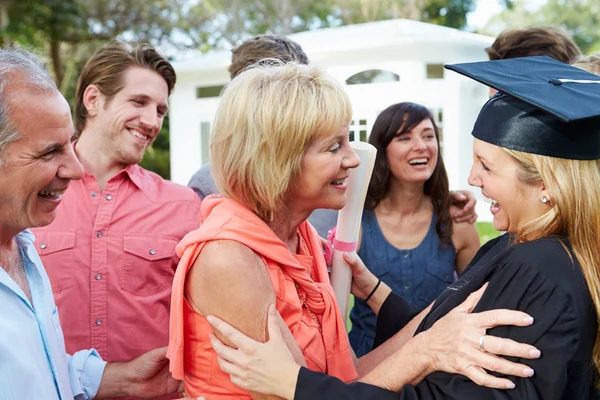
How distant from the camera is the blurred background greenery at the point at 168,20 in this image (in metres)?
18.7

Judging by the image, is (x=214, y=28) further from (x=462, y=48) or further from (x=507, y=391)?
(x=507, y=391)

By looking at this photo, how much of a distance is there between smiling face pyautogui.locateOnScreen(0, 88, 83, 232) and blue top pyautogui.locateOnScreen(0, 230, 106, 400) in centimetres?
20

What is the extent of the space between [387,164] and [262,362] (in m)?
2.20

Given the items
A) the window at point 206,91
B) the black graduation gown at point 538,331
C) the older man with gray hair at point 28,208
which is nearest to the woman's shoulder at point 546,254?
the black graduation gown at point 538,331

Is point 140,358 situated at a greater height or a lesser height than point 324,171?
lesser

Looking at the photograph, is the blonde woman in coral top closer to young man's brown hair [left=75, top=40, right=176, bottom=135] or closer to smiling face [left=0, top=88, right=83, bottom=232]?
smiling face [left=0, top=88, right=83, bottom=232]

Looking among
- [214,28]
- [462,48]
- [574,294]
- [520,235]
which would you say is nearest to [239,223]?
[520,235]

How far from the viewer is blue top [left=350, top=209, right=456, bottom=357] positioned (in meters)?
3.63

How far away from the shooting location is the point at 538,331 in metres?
1.73

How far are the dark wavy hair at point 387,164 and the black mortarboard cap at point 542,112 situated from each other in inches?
70.2

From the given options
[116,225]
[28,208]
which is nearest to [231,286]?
[28,208]

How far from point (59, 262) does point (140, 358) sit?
0.82 metres

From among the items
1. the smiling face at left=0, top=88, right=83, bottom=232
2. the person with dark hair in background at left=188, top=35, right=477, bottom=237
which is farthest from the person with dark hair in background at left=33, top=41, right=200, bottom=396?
the smiling face at left=0, top=88, right=83, bottom=232

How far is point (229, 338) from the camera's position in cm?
198
